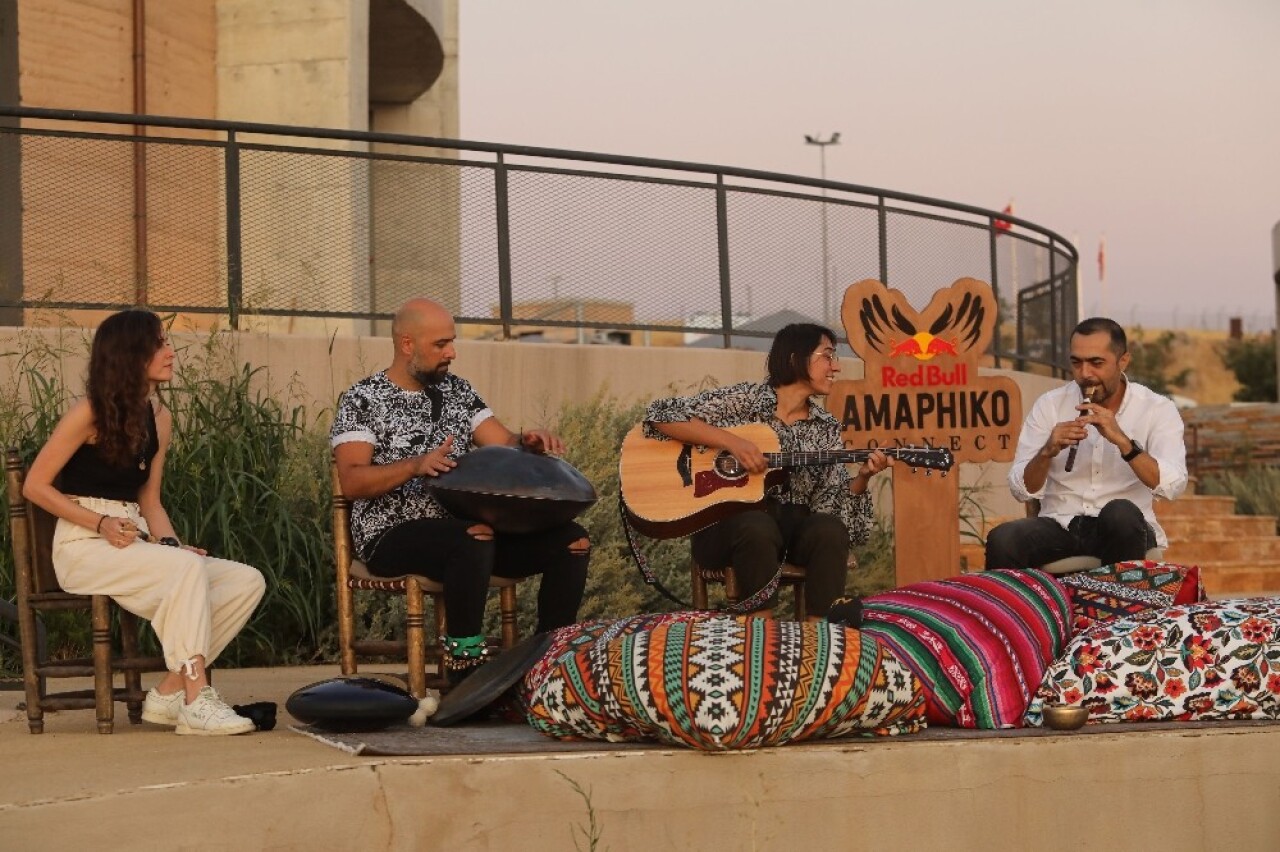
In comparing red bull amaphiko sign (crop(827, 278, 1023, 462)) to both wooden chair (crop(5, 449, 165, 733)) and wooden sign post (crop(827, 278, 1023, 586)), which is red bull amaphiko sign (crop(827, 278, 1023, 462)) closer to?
wooden sign post (crop(827, 278, 1023, 586))

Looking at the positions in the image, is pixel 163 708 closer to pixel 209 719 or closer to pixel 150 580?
pixel 209 719

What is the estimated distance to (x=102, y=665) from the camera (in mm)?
5605

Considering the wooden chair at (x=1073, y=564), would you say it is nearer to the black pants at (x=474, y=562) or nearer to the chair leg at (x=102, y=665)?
the black pants at (x=474, y=562)

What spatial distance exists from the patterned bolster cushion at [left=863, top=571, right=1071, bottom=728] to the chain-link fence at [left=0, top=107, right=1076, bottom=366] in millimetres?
4863

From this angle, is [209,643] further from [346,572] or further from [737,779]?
[737,779]

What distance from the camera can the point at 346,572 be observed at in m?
6.28

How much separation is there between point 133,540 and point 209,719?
0.60 meters

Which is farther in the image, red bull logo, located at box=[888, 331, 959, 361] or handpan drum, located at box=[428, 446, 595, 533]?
red bull logo, located at box=[888, 331, 959, 361]

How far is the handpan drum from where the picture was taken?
19.3 feet

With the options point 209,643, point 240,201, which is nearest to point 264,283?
point 240,201

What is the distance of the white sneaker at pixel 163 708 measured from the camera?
18.6 ft

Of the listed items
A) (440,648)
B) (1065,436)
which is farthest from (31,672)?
(1065,436)

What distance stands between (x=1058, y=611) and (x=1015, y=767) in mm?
889

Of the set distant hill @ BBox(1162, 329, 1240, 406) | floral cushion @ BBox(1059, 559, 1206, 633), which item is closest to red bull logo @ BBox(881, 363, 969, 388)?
floral cushion @ BBox(1059, 559, 1206, 633)
